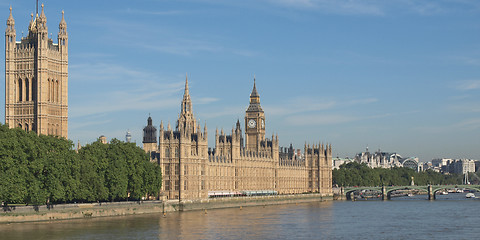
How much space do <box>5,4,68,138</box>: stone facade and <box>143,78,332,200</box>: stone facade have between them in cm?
1659

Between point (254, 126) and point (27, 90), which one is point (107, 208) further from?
point (254, 126)

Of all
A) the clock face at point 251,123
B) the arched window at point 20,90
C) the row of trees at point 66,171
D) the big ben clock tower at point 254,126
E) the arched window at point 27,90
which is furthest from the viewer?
the clock face at point 251,123

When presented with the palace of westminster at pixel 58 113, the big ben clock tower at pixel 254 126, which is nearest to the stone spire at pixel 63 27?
the palace of westminster at pixel 58 113

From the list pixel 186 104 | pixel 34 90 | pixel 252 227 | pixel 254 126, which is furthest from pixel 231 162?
pixel 252 227

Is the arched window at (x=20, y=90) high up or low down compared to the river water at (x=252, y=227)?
up

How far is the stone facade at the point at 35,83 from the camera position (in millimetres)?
123562

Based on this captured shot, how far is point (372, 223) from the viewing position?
98.3 metres

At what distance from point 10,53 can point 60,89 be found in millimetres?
9224

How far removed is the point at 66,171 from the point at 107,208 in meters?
10.3

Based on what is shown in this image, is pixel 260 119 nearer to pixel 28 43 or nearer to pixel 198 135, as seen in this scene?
pixel 198 135

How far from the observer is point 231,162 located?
14938 cm

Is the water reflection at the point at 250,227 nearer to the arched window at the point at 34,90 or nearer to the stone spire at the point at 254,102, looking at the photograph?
the arched window at the point at 34,90

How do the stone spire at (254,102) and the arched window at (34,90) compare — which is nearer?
the arched window at (34,90)

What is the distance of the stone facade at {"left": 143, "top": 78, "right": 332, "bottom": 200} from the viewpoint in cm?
12506
